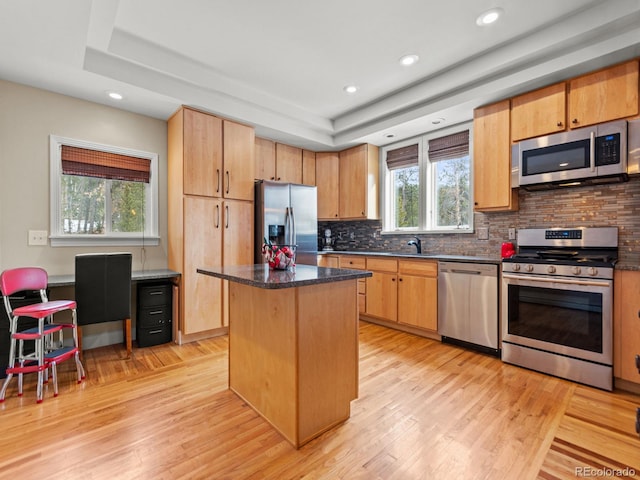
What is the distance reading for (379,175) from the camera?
4.75 metres

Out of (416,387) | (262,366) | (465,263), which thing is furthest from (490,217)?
(262,366)

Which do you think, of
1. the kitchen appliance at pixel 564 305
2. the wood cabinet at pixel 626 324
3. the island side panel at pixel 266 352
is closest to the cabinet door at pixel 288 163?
the island side panel at pixel 266 352

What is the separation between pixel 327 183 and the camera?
498 centimetres

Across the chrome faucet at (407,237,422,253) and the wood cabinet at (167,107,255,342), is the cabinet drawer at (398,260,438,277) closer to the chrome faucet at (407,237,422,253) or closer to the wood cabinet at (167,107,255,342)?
the chrome faucet at (407,237,422,253)

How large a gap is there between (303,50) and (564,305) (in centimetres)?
315

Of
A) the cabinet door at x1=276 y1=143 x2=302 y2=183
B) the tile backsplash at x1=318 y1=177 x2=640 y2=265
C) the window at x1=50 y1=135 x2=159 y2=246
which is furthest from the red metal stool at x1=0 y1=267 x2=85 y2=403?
the tile backsplash at x1=318 y1=177 x2=640 y2=265

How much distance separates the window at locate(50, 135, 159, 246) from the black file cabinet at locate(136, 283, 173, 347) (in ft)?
2.12

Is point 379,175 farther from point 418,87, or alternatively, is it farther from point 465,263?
point 465,263

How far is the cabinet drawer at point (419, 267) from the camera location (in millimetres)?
3432

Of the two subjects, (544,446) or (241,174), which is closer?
(544,446)

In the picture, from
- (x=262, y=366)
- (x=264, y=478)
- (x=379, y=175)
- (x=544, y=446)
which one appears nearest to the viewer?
(x=264, y=478)

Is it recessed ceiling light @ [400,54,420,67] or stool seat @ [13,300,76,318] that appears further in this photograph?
recessed ceiling light @ [400,54,420,67]

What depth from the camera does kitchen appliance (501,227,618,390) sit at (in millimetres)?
2359

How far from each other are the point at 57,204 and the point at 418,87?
157 inches
